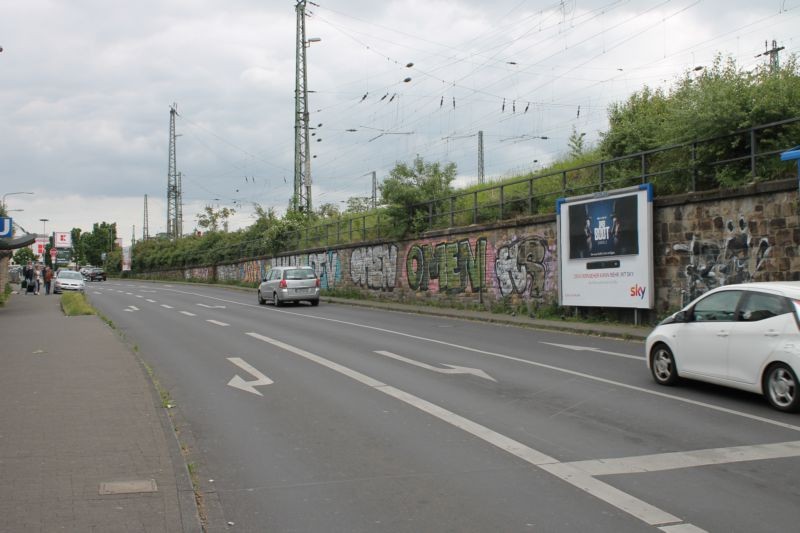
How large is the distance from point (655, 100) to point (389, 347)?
1420cm

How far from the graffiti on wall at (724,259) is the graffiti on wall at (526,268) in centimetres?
520

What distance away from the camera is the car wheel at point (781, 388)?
7652mm

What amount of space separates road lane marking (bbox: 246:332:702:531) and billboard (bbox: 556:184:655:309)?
9803 millimetres

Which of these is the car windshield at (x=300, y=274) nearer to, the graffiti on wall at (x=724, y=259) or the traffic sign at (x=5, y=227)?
the traffic sign at (x=5, y=227)

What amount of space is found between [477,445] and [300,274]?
24.1 metres

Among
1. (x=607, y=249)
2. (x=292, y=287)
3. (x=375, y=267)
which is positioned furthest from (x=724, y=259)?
(x=375, y=267)

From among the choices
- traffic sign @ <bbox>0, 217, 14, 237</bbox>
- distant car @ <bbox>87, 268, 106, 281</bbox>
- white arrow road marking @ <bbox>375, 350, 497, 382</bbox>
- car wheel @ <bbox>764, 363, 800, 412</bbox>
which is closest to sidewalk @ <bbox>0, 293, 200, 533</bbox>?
white arrow road marking @ <bbox>375, 350, 497, 382</bbox>

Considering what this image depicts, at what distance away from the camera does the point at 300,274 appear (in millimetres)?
30125

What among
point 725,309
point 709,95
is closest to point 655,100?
point 709,95

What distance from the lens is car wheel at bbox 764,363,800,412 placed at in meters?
7.65

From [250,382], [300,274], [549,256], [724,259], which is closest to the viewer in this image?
[250,382]

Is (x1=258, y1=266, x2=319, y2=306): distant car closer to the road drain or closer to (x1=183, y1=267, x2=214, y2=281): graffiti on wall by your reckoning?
the road drain

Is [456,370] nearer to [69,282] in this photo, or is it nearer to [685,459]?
[685,459]

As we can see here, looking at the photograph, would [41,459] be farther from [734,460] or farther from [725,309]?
[725,309]
